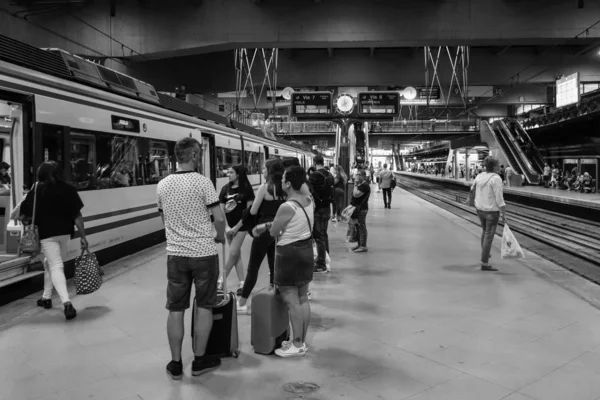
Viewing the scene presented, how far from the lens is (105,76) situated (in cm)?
863

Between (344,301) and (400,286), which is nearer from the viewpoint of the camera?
(344,301)

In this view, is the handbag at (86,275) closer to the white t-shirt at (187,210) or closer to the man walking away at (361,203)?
the white t-shirt at (187,210)

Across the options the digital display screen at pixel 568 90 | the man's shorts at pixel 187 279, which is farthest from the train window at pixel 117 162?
the digital display screen at pixel 568 90

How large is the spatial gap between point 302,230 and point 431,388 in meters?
1.58

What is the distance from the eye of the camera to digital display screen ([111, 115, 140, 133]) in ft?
27.4

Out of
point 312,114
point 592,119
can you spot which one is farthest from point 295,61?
point 592,119

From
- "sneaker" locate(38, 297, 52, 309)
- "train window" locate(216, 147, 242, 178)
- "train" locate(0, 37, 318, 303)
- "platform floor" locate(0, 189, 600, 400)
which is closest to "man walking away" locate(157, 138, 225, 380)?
"platform floor" locate(0, 189, 600, 400)

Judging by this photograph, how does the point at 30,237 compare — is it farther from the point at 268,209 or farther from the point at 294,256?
the point at 294,256

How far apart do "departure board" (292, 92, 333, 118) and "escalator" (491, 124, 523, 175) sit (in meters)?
17.4

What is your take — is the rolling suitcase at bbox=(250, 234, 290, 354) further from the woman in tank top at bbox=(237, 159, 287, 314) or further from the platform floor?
the woman in tank top at bbox=(237, 159, 287, 314)

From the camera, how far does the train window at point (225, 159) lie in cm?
1403

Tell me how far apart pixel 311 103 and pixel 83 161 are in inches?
597

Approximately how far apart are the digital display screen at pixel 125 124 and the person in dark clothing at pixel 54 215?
3059mm

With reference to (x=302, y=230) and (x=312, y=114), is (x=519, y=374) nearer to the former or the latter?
(x=302, y=230)
